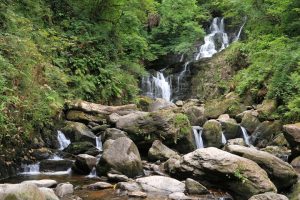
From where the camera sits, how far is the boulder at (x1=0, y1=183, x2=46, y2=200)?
19.0 feet

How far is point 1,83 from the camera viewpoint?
28.3ft

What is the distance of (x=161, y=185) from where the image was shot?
892 cm

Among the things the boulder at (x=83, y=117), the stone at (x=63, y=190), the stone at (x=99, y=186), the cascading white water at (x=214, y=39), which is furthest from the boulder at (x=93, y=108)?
the cascading white water at (x=214, y=39)

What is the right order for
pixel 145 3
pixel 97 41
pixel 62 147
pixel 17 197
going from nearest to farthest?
pixel 17 197, pixel 62 147, pixel 97 41, pixel 145 3

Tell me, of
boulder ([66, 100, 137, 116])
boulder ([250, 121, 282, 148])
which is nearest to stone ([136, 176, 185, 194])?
boulder ([66, 100, 137, 116])

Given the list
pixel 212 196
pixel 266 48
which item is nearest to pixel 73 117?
pixel 212 196

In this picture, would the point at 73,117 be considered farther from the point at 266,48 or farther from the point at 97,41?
the point at 266,48

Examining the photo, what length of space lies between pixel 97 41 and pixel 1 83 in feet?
32.7

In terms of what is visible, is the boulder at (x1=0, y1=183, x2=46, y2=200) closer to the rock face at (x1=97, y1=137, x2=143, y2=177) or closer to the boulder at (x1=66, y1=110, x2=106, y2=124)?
the rock face at (x1=97, y1=137, x2=143, y2=177)

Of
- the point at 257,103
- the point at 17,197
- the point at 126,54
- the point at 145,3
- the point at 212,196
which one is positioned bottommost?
the point at 212,196

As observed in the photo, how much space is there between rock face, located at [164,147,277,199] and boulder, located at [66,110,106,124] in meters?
5.56

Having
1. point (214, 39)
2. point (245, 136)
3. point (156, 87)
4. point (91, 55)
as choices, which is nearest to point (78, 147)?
point (91, 55)

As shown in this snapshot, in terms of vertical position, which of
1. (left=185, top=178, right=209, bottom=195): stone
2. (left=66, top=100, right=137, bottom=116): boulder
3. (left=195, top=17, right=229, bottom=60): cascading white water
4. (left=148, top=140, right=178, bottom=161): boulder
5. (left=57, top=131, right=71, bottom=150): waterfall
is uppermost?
(left=195, top=17, right=229, bottom=60): cascading white water

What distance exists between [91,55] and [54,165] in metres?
7.78
